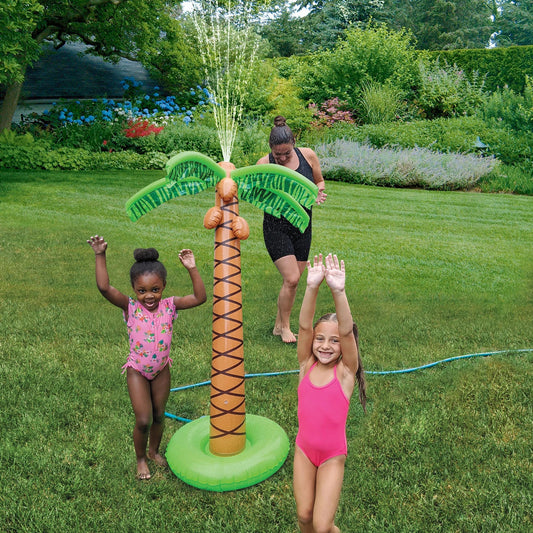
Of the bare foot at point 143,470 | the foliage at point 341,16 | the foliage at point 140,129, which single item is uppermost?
the foliage at point 341,16

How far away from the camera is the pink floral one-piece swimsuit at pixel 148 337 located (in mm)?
2814

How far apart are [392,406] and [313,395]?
1.50 m

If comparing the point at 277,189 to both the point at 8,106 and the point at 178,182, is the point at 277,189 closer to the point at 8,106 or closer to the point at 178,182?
the point at 178,182

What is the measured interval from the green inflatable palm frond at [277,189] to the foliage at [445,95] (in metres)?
15.9

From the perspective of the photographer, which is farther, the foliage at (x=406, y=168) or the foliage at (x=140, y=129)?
the foliage at (x=140, y=129)

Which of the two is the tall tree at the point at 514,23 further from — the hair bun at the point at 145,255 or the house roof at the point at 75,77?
the hair bun at the point at 145,255

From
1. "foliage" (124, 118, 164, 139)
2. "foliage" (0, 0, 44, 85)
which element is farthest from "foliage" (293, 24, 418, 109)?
"foliage" (0, 0, 44, 85)

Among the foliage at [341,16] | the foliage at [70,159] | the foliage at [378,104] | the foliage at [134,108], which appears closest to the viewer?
the foliage at [70,159]

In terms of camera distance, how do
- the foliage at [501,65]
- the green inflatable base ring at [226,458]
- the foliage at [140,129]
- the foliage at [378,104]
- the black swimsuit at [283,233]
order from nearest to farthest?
the green inflatable base ring at [226,458]
the black swimsuit at [283,233]
the foliage at [140,129]
the foliage at [378,104]
the foliage at [501,65]

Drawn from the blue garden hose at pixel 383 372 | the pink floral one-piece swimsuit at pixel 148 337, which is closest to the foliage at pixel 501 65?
the blue garden hose at pixel 383 372

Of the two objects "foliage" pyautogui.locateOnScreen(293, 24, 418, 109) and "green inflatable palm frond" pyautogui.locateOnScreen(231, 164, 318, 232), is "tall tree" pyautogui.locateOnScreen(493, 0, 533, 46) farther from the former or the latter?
"green inflatable palm frond" pyautogui.locateOnScreen(231, 164, 318, 232)

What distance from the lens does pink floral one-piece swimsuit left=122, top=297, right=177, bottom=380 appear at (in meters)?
2.81

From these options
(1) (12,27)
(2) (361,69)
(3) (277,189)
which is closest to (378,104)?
(2) (361,69)

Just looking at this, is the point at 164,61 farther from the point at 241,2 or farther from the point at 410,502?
the point at 410,502
